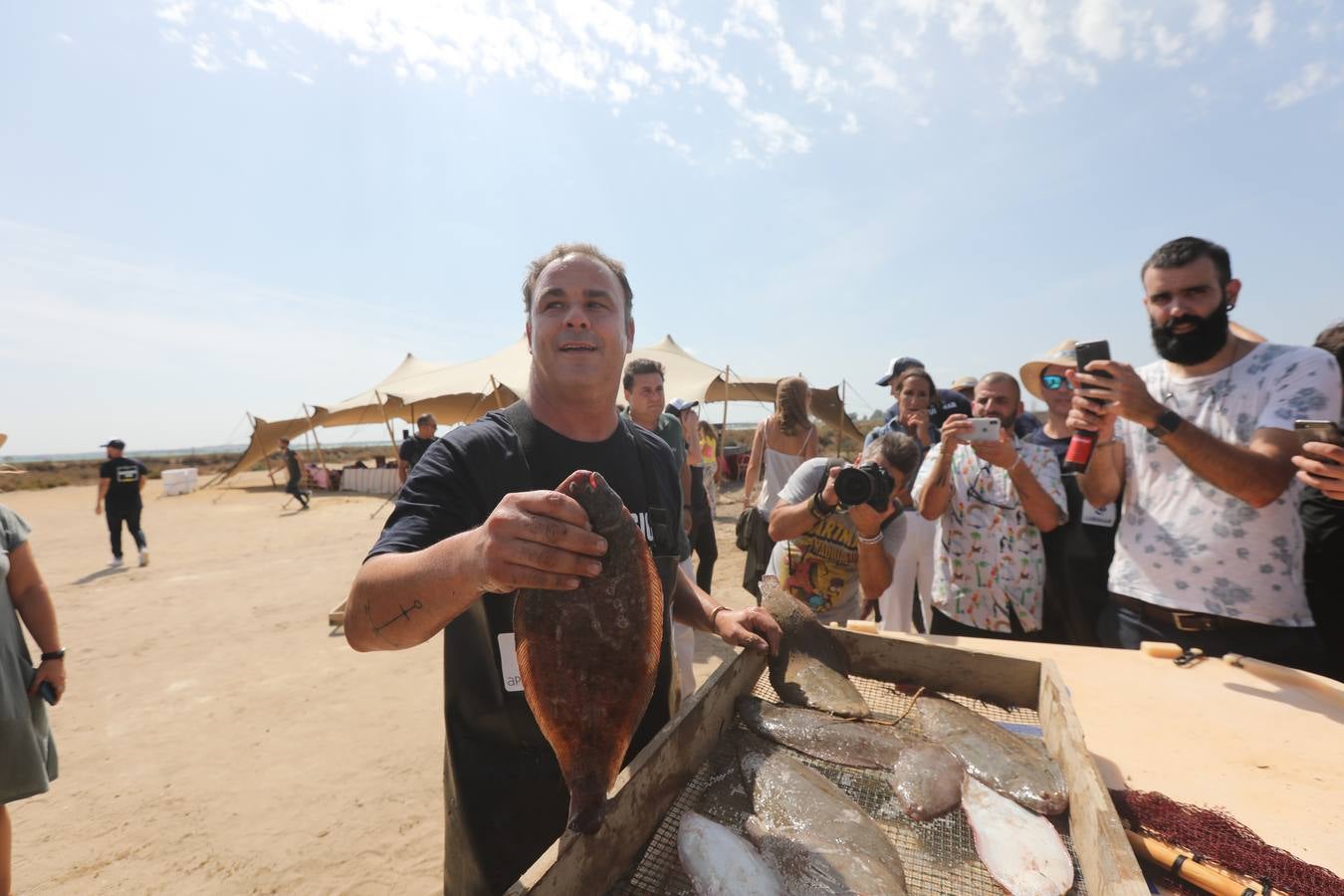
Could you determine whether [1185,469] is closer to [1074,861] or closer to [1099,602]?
[1099,602]

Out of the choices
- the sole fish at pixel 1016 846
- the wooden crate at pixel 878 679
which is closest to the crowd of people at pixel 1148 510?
the wooden crate at pixel 878 679

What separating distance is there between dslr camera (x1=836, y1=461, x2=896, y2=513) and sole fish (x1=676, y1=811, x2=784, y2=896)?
1892mm

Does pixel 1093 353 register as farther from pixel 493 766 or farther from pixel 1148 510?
pixel 493 766

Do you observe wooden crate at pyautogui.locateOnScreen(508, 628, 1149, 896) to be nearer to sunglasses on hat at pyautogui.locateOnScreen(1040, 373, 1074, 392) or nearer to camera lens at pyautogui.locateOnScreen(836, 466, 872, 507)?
camera lens at pyautogui.locateOnScreen(836, 466, 872, 507)

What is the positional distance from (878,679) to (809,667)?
336mm

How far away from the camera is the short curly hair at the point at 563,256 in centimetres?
195

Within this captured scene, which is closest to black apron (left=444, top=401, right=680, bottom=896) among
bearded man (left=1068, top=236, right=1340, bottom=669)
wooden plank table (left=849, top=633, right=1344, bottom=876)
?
wooden plank table (left=849, top=633, right=1344, bottom=876)

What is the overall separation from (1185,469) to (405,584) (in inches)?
131

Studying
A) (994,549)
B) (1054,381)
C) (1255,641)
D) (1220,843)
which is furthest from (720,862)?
(1054,381)

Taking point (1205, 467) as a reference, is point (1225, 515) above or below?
below

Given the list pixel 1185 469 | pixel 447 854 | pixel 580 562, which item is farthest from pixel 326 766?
pixel 1185 469

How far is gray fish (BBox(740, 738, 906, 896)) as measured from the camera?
50.5 inches

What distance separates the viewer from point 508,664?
1.64 metres

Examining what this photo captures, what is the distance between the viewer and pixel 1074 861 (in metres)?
1.37
